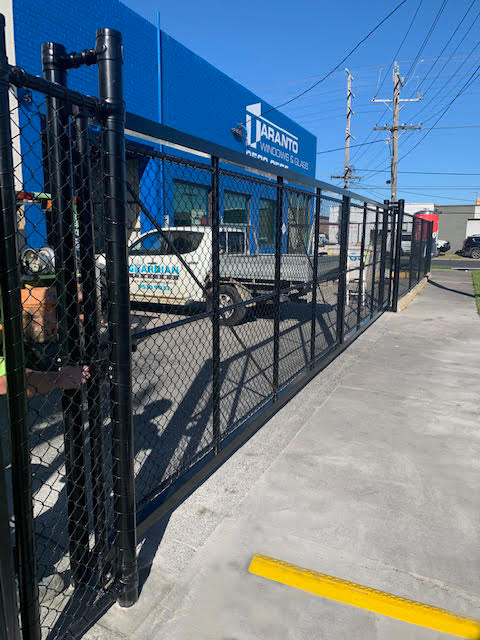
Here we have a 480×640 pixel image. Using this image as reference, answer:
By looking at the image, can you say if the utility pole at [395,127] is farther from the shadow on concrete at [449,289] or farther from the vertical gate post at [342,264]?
the vertical gate post at [342,264]

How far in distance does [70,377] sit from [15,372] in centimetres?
37

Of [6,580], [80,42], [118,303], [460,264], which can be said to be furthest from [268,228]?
[460,264]

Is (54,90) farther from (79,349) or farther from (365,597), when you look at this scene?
(365,597)

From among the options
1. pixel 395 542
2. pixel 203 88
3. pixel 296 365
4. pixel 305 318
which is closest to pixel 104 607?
pixel 395 542

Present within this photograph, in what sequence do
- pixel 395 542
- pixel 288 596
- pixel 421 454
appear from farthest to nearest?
pixel 421 454, pixel 395 542, pixel 288 596

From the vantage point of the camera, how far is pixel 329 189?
5.49 metres

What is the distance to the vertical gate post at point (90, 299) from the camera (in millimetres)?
2018

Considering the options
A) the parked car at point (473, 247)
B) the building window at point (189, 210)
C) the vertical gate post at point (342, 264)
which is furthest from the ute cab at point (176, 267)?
the parked car at point (473, 247)

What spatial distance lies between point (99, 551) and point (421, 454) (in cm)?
267

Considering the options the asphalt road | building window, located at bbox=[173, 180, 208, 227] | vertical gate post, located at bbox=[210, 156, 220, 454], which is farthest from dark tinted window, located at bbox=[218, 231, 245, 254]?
the asphalt road

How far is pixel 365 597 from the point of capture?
2336mm

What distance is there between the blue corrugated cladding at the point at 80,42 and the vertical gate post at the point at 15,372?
17.3 feet

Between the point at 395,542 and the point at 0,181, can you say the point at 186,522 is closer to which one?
the point at 395,542

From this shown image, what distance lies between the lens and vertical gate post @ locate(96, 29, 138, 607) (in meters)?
1.97
